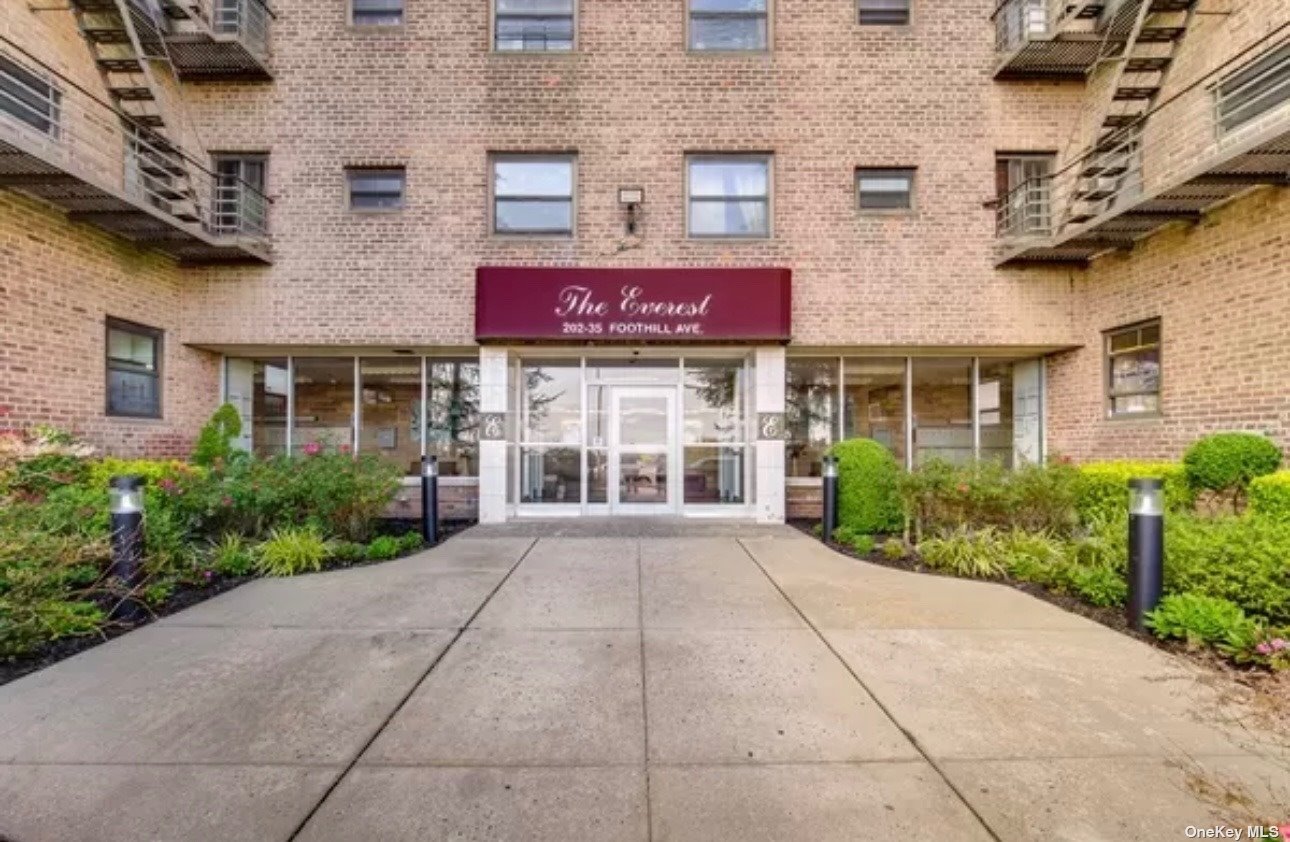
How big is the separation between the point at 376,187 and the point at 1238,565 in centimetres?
1131

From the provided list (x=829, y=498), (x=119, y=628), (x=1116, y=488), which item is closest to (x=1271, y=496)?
(x=1116, y=488)

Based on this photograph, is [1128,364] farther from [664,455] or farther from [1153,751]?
[1153,751]

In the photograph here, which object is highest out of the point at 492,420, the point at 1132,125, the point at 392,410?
the point at 1132,125

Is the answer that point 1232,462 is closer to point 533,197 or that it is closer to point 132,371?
point 533,197

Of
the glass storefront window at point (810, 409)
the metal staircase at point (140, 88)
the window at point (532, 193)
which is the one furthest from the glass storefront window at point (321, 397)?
the glass storefront window at point (810, 409)

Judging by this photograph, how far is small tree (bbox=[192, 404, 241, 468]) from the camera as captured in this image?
906 cm

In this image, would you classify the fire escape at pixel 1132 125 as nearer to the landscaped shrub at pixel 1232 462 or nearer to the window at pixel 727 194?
the landscaped shrub at pixel 1232 462

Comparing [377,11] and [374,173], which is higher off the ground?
[377,11]

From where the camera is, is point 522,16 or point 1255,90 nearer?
point 1255,90

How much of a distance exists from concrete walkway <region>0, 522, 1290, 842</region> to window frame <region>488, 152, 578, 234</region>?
21.1ft

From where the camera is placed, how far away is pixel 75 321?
25.9ft

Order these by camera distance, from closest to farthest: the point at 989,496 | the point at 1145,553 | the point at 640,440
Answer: the point at 1145,553, the point at 989,496, the point at 640,440

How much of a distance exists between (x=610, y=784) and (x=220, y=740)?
6.39 feet

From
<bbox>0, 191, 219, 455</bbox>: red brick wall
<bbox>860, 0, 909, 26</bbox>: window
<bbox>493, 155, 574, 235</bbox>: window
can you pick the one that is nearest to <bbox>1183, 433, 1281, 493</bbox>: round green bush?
<bbox>860, 0, 909, 26</bbox>: window
